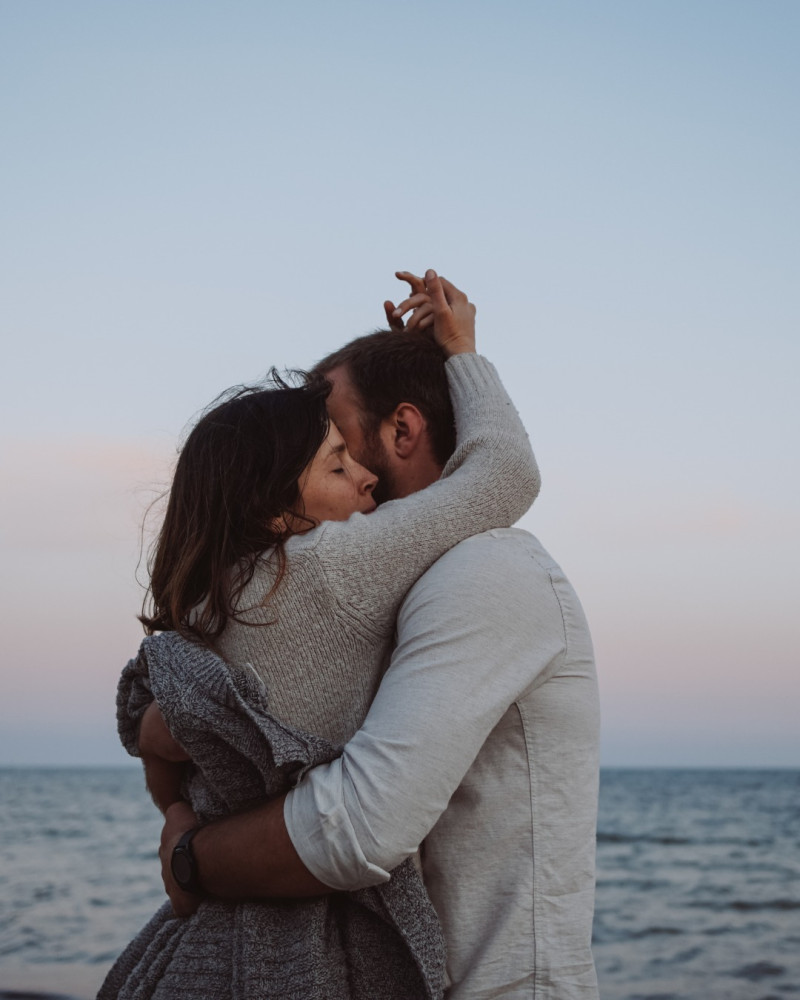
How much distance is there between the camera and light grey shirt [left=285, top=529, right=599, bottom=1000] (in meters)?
1.69

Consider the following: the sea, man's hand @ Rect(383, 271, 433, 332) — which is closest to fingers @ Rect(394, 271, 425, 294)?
man's hand @ Rect(383, 271, 433, 332)

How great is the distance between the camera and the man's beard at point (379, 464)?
2.59m

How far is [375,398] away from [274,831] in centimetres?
122

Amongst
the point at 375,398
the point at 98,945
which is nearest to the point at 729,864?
the point at 98,945

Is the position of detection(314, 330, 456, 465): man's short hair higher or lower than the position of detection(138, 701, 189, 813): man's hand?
higher

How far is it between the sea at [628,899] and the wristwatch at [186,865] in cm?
798

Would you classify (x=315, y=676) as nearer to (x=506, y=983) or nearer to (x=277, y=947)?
(x=277, y=947)

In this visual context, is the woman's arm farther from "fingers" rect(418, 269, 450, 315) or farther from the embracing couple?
"fingers" rect(418, 269, 450, 315)

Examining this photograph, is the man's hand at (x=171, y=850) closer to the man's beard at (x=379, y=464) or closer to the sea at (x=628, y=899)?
the man's beard at (x=379, y=464)

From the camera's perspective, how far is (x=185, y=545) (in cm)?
211

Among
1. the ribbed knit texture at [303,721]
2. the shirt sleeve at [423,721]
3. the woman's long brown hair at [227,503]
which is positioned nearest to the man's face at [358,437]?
the woman's long brown hair at [227,503]

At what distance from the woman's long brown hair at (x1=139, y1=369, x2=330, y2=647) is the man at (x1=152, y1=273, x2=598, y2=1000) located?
0.37 meters

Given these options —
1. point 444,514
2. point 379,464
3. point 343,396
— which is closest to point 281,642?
point 444,514

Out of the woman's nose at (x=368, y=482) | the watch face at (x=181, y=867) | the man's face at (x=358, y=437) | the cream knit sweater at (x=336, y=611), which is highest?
the man's face at (x=358, y=437)
